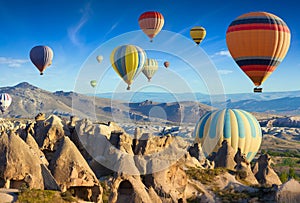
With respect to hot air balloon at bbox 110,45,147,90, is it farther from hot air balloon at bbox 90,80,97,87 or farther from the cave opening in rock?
hot air balloon at bbox 90,80,97,87

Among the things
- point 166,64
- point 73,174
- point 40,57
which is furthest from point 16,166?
point 166,64

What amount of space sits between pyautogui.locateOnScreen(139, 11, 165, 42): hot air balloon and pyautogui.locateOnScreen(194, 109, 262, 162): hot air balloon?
1457cm

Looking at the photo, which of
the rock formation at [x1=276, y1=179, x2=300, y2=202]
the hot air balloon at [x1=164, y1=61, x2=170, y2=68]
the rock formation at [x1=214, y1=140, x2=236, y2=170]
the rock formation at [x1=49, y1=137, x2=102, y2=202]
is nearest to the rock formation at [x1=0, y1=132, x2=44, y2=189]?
the rock formation at [x1=49, y1=137, x2=102, y2=202]

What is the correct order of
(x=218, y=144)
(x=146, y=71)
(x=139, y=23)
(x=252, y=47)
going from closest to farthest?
1. (x=252, y=47)
2. (x=218, y=144)
3. (x=139, y=23)
4. (x=146, y=71)

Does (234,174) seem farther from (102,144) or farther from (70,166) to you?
(70,166)

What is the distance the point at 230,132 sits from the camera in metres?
53.8

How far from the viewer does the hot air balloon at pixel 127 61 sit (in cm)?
5328

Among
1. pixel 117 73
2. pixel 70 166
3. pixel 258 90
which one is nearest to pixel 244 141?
pixel 258 90

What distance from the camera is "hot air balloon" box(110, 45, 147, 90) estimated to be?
53281mm

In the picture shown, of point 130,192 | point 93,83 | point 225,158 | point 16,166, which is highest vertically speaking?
point 93,83

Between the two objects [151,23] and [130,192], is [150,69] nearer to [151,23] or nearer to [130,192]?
[151,23]

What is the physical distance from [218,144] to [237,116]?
6.13 meters

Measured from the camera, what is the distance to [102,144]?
32.3 m

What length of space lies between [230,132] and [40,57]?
103ft
